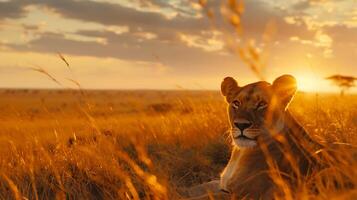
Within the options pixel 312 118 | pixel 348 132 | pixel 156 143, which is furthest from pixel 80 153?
pixel 312 118

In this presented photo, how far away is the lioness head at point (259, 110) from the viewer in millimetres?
4844

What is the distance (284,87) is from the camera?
5.02 meters

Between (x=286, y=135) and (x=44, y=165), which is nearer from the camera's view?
(x=286, y=135)

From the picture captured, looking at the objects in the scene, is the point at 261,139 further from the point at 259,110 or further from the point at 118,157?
the point at 118,157

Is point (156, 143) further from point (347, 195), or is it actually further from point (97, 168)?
point (347, 195)

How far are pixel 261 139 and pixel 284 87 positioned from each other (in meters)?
0.52

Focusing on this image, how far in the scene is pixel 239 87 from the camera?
5.51 meters

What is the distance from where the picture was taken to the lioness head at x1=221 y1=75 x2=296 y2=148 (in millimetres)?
4844

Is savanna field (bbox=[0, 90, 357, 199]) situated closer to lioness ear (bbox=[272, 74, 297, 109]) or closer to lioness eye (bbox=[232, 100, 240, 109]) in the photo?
lioness ear (bbox=[272, 74, 297, 109])

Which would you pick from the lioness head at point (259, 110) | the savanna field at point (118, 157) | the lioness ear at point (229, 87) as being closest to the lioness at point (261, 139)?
the lioness head at point (259, 110)

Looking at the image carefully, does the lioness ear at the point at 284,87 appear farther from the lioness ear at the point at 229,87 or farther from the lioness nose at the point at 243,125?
the lioness ear at the point at 229,87

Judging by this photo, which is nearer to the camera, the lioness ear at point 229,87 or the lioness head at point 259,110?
the lioness head at point 259,110

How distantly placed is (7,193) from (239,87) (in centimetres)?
254

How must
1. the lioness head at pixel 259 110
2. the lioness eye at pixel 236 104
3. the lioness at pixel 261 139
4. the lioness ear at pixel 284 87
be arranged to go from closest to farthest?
the lioness at pixel 261 139, the lioness head at pixel 259 110, the lioness ear at pixel 284 87, the lioness eye at pixel 236 104
